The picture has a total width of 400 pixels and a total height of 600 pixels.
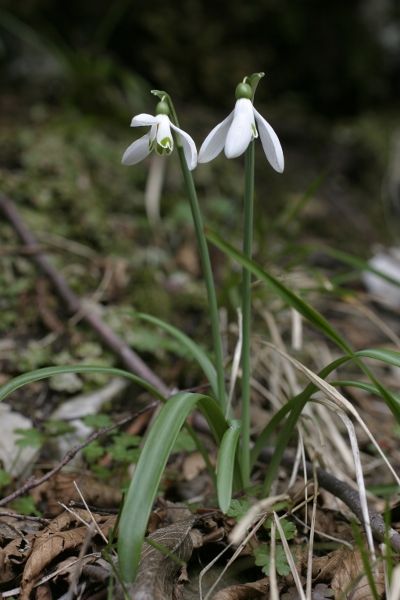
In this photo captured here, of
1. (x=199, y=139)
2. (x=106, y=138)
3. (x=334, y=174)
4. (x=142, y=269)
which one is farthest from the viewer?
(x=334, y=174)

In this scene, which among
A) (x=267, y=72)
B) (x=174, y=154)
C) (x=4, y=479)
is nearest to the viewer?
(x=4, y=479)

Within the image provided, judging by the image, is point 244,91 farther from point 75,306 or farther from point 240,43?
point 240,43

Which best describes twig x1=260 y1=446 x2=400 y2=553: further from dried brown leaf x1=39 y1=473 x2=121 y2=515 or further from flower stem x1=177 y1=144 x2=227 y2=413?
dried brown leaf x1=39 y1=473 x2=121 y2=515

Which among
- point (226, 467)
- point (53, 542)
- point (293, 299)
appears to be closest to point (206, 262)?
point (293, 299)

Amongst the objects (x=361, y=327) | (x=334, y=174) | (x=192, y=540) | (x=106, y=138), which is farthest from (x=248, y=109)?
(x=334, y=174)

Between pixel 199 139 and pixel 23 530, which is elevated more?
pixel 199 139

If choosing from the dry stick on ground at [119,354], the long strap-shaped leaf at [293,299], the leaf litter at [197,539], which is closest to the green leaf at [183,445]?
the leaf litter at [197,539]

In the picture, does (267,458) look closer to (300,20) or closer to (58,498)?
(58,498)
